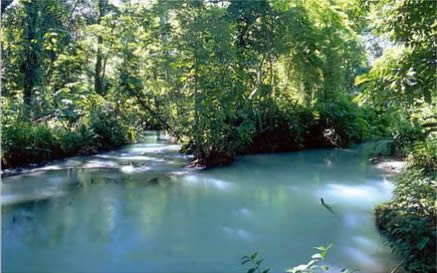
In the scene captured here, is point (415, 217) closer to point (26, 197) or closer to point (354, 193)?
point (354, 193)

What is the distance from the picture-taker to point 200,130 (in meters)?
8.48

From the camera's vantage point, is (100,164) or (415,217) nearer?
(415,217)

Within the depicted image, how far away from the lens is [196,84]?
834cm

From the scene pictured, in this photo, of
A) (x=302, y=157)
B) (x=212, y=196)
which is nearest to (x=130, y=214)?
(x=212, y=196)

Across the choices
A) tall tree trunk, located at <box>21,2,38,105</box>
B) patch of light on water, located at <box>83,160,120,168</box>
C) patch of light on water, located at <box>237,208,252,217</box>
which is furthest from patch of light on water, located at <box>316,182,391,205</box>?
tall tree trunk, located at <box>21,2,38,105</box>

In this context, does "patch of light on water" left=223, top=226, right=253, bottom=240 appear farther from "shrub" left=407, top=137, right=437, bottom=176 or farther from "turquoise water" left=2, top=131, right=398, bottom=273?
"shrub" left=407, top=137, right=437, bottom=176

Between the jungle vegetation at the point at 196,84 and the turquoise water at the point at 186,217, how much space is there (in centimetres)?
76

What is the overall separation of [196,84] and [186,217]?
156 inches

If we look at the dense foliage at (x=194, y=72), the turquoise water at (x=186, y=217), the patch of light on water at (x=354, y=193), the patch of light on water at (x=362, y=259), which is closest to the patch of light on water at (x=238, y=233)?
the turquoise water at (x=186, y=217)

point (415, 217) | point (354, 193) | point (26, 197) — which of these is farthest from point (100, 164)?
point (415, 217)

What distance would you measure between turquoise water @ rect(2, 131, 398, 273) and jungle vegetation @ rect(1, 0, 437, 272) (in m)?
0.76

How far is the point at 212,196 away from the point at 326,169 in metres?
3.35

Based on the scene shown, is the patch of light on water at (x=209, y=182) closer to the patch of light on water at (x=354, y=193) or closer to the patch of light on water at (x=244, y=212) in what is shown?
the patch of light on water at (x=244, y=212)

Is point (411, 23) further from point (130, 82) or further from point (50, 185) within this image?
point (130, 82)
